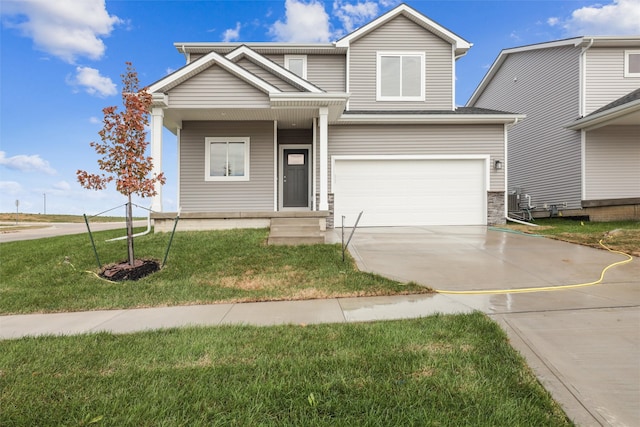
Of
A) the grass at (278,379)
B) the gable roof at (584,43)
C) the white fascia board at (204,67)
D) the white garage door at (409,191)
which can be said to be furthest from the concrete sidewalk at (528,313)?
the gable roof at (584,43)

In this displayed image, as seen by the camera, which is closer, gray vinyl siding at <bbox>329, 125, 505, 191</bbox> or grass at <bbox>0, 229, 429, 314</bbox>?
grass at <bbox>0, 229, 429, 314</bbox>

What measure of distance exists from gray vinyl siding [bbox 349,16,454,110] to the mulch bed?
355 inches

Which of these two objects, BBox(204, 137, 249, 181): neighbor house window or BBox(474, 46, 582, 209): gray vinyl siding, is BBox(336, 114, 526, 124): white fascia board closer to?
BBox(204, 137, 249, 181): neighbor house window

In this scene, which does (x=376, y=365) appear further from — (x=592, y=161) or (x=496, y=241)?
(x=592, y=161)

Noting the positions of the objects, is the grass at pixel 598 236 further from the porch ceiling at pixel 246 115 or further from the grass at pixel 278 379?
the porch ceiling at pixel 246 115

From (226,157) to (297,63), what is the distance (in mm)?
4856

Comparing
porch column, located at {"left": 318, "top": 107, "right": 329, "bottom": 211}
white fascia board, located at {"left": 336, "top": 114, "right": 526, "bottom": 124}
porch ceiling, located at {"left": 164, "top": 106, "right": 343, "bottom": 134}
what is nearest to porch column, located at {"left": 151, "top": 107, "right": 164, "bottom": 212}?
porch ceiling, located at {"left": 164, "top": 106, "right": 343, "bottom": 134}

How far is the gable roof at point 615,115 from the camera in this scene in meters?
10.9

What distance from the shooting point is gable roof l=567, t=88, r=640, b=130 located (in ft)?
35.8

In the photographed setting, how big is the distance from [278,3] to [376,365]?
13.3 meters

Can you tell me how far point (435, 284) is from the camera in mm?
5406

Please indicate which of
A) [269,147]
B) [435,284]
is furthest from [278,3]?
[435,284]

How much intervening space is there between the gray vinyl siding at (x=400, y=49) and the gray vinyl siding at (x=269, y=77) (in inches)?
132

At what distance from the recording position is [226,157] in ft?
38.1
